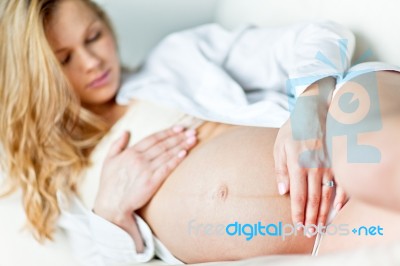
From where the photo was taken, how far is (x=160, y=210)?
1030mm

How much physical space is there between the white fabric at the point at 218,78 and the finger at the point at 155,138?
0.15 ft

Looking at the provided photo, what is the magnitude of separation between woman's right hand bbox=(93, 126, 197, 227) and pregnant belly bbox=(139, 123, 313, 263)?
2 centimetres

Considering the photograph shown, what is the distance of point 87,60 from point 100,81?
60mm

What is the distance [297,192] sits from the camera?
834 millimetres

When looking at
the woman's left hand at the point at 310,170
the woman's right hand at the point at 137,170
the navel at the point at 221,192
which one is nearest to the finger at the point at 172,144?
the woman's right hand at the point at 137,170

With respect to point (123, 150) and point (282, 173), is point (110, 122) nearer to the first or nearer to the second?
point (123, 150)

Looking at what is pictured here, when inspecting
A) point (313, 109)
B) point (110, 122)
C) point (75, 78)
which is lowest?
point (110, 122)

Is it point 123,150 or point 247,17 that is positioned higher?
point 247,17

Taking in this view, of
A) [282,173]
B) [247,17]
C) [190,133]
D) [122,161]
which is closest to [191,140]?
[190,133]

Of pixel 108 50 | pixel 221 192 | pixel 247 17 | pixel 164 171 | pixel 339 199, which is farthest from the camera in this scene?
pixel 247 17

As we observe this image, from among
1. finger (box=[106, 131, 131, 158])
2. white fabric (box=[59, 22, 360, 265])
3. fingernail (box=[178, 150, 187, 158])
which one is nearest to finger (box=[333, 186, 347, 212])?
white fabric (box=[59, 22, 360, 265])

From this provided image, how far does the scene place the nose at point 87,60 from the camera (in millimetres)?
1211

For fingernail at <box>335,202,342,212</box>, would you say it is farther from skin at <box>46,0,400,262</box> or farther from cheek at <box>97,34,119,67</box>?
cheek at <box>97,34,119,67</box>

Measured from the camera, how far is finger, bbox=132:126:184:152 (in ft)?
3.70
